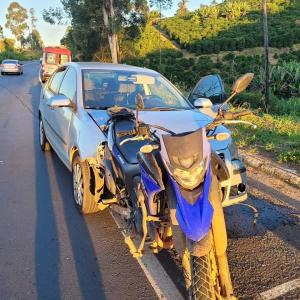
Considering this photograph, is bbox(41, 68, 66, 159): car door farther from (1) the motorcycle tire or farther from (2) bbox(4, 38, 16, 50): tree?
(2) bbox(4, 38, 16, 50): tree

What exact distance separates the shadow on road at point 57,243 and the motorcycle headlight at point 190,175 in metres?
1.22

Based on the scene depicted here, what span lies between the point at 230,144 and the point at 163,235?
58.1 inches

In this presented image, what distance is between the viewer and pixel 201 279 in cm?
277

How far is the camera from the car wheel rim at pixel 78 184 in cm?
496

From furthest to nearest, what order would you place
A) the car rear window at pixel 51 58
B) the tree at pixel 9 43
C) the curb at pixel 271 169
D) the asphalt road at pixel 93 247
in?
1. the tree at pixel 9 43
2. the car rear window at pixel 51 58
3. the curb at pixel 271 169
4. the asphalt road at pixel 93 247

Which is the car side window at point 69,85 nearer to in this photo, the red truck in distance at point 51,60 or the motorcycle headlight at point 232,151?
the motorcycle headlight at point 232,151

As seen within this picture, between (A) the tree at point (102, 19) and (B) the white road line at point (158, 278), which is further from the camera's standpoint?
(A) the tree at point (102, 19)

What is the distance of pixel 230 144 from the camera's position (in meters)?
4.41

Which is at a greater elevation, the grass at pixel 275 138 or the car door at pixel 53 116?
the car door at pixel 53 116

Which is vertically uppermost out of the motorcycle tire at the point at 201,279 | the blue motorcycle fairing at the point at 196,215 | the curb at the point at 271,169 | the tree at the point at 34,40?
the tree at the point at 34,40

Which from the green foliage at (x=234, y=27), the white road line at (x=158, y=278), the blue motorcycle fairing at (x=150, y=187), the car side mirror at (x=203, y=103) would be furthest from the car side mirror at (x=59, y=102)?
the green foliage at (x=234, y=27)

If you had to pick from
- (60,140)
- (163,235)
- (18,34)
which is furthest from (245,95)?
(18,34)

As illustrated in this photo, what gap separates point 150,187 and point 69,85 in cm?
330

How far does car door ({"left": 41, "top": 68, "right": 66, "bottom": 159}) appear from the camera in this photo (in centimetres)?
629
